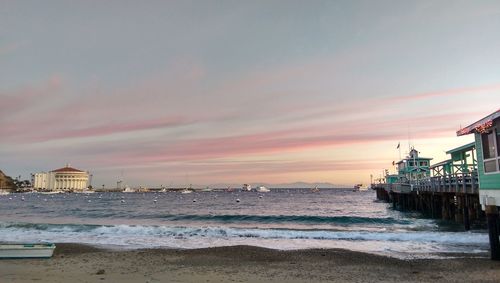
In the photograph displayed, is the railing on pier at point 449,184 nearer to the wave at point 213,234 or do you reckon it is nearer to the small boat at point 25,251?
the wave at point 213,234

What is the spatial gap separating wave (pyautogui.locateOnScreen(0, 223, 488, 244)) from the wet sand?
684cm

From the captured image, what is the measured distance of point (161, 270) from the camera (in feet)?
A: 48.9

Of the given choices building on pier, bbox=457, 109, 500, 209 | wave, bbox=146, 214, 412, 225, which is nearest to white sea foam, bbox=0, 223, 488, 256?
building on pier, bbox=457, 109, 500, 209

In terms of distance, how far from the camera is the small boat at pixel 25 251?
1712cm

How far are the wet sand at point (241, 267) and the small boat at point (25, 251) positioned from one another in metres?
0.38

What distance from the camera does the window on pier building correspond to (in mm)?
15445

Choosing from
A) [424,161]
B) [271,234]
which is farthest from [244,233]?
[424,161]

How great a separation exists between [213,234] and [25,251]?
13538 millimetres

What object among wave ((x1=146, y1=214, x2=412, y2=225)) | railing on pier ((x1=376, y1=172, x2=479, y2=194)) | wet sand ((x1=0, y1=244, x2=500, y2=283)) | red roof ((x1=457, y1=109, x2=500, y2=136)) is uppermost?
red roof ((x1=457, y1=109, x2=500, y2=136))

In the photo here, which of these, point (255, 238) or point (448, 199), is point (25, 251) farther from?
point (448, 199)

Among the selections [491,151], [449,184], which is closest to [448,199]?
[449,184]

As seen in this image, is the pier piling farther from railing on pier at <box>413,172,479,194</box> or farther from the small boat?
the small boat

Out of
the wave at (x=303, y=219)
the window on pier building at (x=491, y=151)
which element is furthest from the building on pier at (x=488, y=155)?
the wave at (x=303, y=219)

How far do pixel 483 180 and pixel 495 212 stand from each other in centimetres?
156
